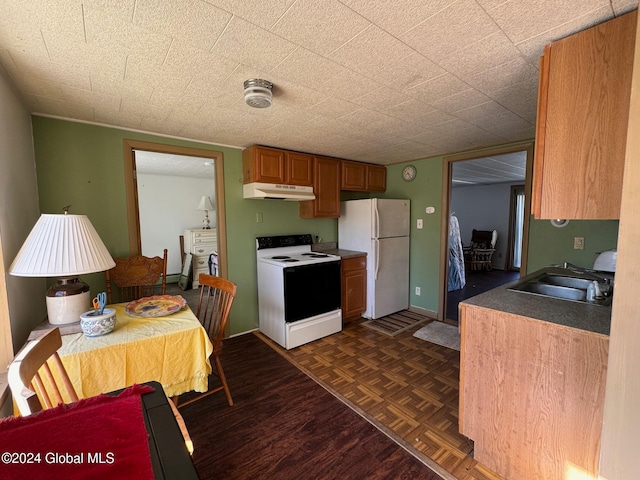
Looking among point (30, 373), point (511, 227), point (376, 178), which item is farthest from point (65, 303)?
point (511, 227)

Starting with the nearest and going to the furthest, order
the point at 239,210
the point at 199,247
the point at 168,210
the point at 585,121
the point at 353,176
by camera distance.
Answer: the point at 585,121 < the point at 239,210 < the point at 353,176 < the point at 199,247 < the point at 168,210

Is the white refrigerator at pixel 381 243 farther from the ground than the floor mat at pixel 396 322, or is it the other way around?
the white refrigerator at pixel 381 243

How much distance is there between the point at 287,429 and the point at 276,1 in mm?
2241

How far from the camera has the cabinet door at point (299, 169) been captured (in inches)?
122

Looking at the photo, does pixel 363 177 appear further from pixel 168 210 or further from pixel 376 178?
pixel 168 210

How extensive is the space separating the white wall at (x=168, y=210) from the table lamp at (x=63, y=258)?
423 cm

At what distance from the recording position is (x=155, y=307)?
1.81 m

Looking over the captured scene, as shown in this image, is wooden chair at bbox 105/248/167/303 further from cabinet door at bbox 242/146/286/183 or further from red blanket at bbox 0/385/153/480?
red blanket at bbox 0/385/153/480

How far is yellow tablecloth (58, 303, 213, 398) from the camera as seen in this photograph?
126 cm

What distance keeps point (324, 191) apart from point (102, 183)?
2.21m

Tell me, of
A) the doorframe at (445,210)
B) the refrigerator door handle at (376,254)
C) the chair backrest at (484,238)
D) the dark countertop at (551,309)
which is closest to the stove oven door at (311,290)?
the refrigerator door handle at (376,254)

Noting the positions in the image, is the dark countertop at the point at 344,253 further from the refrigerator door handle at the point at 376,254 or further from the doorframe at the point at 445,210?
the doorframe at the point at 445,210

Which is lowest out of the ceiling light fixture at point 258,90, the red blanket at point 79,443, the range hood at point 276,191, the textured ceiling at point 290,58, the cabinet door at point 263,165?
the red blanket at point 79,443

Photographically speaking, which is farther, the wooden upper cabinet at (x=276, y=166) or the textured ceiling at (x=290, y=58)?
the wooden upper cabinet at (x=276, y=166)
